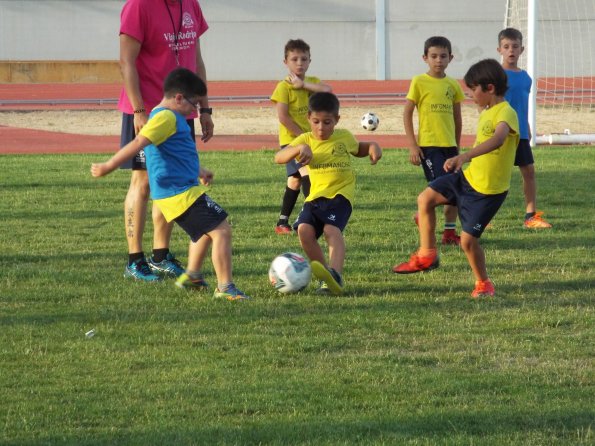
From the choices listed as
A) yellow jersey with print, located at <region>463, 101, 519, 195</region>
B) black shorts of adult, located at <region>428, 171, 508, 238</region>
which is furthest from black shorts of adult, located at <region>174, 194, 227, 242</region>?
yellow jersey with print, located at <region>463, 101, 519, 195</region>

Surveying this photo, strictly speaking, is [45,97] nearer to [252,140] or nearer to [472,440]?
[252,140]

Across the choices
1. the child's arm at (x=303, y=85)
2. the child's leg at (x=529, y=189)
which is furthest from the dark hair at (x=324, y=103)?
the child's leg at (x=529, y=189)

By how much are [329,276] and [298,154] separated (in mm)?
836

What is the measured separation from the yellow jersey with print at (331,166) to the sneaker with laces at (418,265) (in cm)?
60

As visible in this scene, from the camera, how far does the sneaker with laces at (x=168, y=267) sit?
297 inches

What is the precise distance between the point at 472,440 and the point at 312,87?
5544mm

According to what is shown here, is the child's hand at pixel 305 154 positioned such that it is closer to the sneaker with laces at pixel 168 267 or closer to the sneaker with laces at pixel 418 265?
the sneaker with laces at pixel 418 265

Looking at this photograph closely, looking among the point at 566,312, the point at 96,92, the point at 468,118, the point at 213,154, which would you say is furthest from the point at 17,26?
the point at 566,312

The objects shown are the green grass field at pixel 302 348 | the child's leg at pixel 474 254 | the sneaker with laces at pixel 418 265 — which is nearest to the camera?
the green grass field at pixel 302 348

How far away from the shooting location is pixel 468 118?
23609mm

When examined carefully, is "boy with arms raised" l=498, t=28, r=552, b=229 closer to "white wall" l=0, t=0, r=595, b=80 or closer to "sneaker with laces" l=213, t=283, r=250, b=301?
"sneaker with laces" l=213, t=283, r=250, b=301

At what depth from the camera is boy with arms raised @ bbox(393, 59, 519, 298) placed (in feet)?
22.2

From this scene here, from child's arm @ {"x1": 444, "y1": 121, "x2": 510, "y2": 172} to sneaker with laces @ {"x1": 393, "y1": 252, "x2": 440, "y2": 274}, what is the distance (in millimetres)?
868

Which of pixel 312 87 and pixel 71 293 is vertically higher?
pixel 312 87
